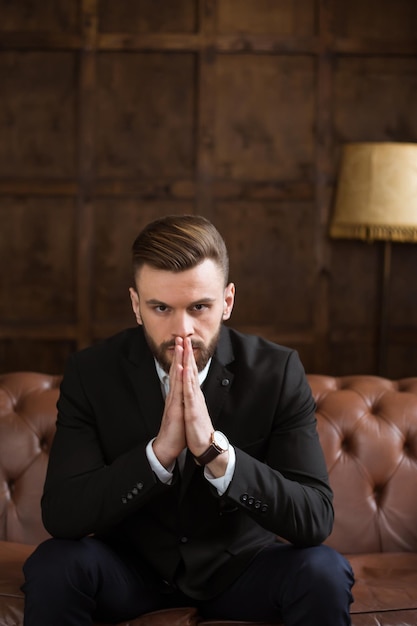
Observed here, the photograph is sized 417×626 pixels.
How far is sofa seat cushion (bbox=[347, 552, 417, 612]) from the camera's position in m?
2.15

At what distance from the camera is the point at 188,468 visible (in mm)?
2125

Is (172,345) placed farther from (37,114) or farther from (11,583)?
(37,114)

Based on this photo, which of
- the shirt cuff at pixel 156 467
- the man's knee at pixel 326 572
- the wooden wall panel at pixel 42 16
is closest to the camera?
the man's knee at pixel 326 572

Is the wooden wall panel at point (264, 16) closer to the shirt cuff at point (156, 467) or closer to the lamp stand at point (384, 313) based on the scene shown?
the lamp stand at point (384, 313)

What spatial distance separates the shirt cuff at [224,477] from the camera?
1961 millimetres

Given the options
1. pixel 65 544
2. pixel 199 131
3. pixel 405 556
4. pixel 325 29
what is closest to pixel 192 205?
pixel 199 131

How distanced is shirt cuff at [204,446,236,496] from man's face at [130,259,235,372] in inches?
9.7

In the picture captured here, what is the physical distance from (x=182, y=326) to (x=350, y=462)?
2.96 ft

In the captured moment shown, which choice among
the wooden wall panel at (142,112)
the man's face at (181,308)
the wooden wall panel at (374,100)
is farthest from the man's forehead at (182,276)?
the wooden wall panel at (374,100)

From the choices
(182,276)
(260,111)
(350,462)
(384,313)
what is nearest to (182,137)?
(260,111)

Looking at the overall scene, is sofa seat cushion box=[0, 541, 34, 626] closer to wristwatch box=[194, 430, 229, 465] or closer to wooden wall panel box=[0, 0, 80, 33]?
wristwatch box=[194, 430, 229, 465]

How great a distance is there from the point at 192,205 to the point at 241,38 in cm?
88

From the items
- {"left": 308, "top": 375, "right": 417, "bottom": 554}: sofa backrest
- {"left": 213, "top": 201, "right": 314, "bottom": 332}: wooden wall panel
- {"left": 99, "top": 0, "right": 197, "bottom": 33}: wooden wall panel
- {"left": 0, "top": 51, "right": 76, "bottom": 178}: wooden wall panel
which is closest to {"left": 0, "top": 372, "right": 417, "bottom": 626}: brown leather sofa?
{"left": 308, "top": 375, "right": 417, "bottom": 554}: sofa backrest

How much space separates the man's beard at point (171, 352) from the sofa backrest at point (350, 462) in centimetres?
74
